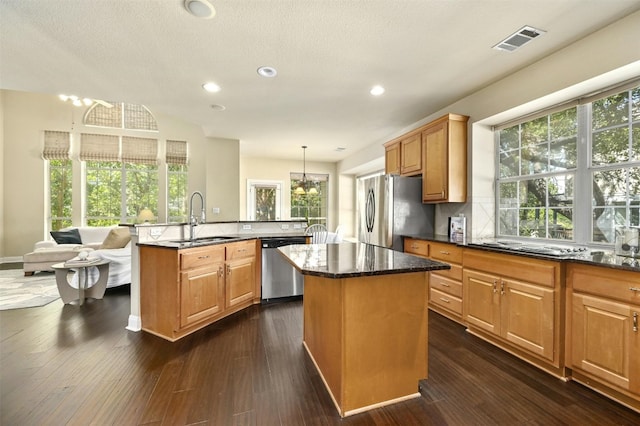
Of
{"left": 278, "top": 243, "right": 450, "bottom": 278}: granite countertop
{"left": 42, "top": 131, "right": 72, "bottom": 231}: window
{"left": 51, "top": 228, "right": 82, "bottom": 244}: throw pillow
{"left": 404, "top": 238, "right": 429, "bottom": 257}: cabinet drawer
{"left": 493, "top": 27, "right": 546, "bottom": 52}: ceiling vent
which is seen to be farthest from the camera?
{"left": 42, "top": 131, "right": 72, "bottom": 231}: window

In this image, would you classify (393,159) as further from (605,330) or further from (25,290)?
(25,290)

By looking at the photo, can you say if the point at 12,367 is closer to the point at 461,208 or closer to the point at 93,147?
the point at 461,208

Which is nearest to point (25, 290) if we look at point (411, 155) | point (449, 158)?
point (411, 155)

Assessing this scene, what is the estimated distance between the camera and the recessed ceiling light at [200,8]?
5.70 feet

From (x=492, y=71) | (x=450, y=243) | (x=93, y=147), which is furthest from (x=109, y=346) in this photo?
(x=93, y=147)

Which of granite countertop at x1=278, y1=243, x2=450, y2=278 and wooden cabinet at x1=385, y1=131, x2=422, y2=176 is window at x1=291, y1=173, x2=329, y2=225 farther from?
granite countertop at x1=278, y1=243, x2=450, y2=278

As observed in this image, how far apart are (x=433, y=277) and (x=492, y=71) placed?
7.54 ft

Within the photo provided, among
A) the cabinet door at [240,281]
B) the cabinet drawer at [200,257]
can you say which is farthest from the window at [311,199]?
the cabinet drawer at [200,257]

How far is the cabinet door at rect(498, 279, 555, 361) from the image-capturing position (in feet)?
6.51

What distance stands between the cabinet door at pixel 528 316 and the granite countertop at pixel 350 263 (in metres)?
1.03

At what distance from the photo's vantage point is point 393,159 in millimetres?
4203

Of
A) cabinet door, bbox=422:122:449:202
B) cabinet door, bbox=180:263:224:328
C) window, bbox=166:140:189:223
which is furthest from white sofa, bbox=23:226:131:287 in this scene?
cabinet door, bbox=422:122:449:202

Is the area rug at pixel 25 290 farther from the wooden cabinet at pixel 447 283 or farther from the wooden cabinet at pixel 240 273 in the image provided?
the wooden cabinet at pixel 447 283

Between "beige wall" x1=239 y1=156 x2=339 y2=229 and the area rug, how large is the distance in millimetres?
3678
